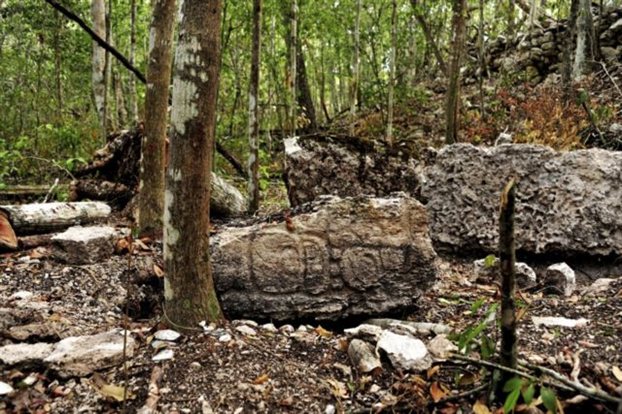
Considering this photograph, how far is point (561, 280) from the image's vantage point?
4.20 m

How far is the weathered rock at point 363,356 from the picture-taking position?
262 centimetres

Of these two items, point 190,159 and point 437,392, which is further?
point 190,159

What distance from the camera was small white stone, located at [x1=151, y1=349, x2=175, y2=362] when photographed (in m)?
2.64

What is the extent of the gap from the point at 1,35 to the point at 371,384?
44.8 feet

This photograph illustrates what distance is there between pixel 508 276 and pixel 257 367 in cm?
141

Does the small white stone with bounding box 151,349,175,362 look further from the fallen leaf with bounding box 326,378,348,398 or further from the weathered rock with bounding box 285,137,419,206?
the weathered rock with bounding box 285,137,419,206

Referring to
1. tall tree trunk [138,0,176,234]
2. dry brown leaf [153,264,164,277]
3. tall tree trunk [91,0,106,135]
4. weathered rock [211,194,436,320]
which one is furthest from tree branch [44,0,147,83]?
tall tree trunk [91,0,106,135]

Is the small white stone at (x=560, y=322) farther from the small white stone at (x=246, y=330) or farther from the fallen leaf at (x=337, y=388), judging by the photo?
the small white stone at (x=246, y=330)

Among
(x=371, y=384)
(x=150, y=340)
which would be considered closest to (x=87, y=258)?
(x=150, y=340)

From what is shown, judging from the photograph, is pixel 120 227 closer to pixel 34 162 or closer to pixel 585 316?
pixel 585 316

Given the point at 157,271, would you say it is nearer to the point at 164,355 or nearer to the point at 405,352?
the point at 164,355

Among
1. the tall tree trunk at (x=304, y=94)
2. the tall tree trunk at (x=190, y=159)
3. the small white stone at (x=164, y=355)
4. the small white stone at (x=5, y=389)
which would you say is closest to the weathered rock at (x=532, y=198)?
the tall tree trunk at (x=190, y=159)

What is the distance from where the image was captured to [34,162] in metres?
9.07

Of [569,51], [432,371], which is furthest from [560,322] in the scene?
[569,51]
